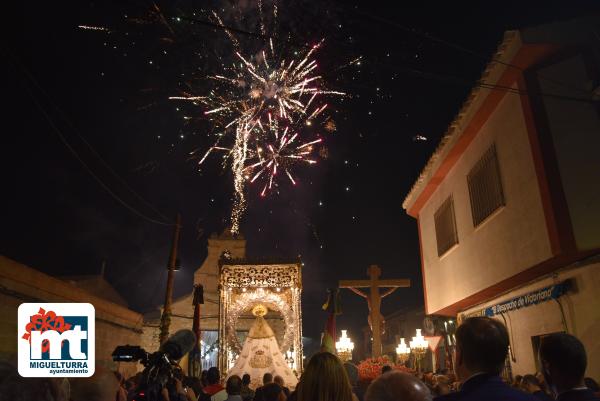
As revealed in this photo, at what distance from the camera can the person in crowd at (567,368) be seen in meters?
3.09

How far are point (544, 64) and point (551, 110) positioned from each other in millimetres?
1154

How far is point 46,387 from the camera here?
206 cm

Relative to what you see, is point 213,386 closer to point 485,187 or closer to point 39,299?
point 39,299

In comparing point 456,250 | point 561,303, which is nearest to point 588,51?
point 561,303

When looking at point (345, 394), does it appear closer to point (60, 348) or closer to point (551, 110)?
point (60, 348)

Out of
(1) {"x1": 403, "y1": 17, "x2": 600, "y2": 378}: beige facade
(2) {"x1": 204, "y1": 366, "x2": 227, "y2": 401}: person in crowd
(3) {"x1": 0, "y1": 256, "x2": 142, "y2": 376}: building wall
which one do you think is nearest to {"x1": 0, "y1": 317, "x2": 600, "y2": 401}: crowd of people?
(2) {"x1": 204, "y1": 366, "x2": 227, "y2": 401}: person in crowd

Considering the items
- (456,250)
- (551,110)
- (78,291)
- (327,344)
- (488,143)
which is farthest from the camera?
(78,291)

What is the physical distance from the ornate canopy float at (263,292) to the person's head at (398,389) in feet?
51.0

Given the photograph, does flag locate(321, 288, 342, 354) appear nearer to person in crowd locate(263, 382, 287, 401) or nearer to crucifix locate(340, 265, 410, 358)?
crucifix locate(340, 265, 410, 358)

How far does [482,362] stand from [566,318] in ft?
29.2

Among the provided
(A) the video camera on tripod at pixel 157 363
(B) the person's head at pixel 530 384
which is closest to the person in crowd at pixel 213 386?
(A) the video camera on tripod at pixel 157 363

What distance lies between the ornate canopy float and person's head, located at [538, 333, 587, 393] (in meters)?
14.9

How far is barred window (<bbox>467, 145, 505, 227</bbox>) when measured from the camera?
1199 cm

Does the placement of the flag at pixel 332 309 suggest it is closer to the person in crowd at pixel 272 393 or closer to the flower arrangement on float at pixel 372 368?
the flower arrangement on float at pixel 372 368
